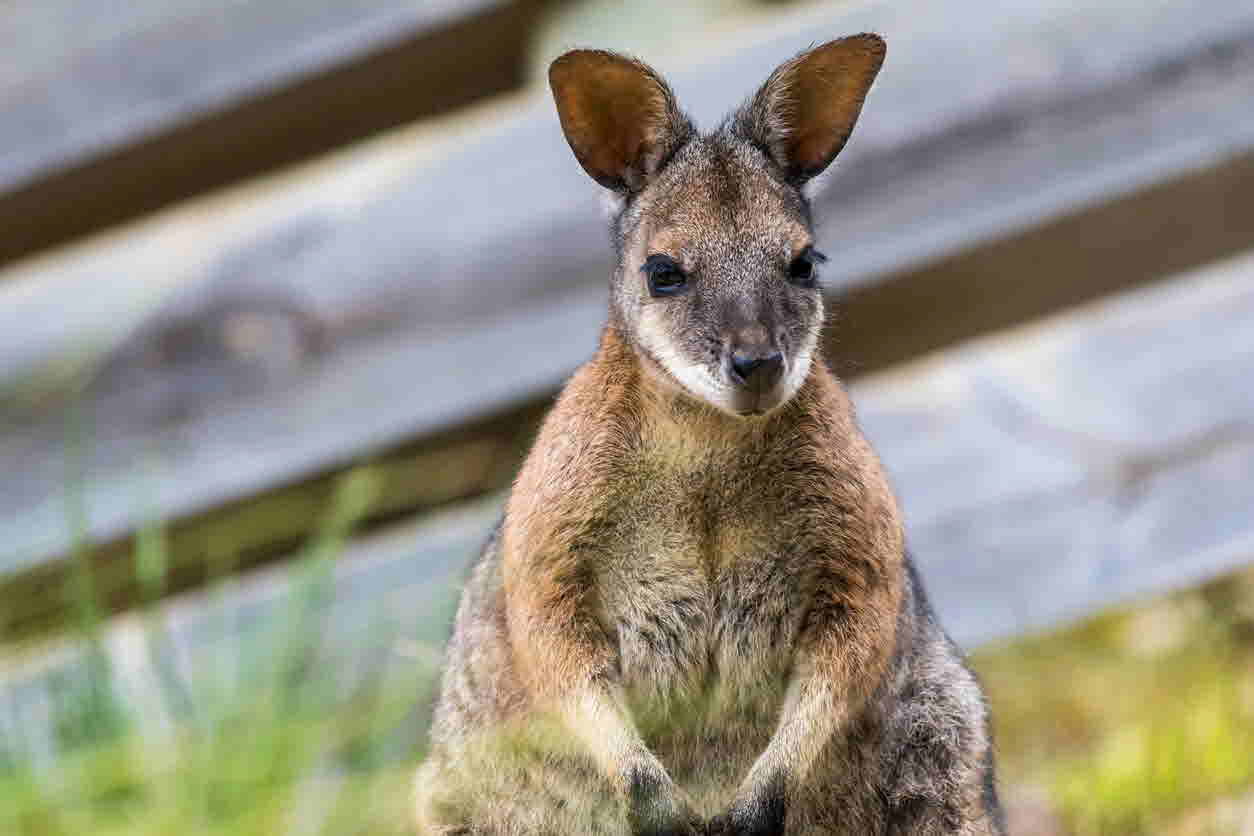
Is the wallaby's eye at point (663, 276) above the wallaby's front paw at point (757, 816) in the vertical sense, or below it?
above

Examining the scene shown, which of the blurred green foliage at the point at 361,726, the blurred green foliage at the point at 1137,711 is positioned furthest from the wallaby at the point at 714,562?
the blurred green foliage at the point at 1137,711

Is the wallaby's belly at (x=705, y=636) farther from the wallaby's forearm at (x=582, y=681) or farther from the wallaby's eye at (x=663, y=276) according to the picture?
the wallaby's eye at (x=663, y=276)

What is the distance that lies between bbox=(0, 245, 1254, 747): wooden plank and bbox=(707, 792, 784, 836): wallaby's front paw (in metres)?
2.16

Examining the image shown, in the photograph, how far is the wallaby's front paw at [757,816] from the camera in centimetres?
329

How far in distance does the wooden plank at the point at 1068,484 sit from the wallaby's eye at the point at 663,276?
200cm

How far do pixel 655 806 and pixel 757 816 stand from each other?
0.17 meters

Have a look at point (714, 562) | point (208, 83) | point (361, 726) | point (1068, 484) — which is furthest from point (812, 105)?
point (208, 83)

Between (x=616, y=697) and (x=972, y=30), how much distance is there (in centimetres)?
272

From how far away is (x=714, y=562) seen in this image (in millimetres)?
3393

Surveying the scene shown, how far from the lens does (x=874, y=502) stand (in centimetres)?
346

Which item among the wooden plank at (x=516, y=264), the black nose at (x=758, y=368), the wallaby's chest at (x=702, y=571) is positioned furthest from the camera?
the wooden plank at (x=516, y=264)

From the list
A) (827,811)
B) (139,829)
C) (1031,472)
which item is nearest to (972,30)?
(1031,472)

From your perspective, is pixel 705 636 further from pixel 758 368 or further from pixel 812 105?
pixel 812 105

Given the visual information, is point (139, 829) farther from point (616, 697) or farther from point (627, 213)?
point (627, 213)
